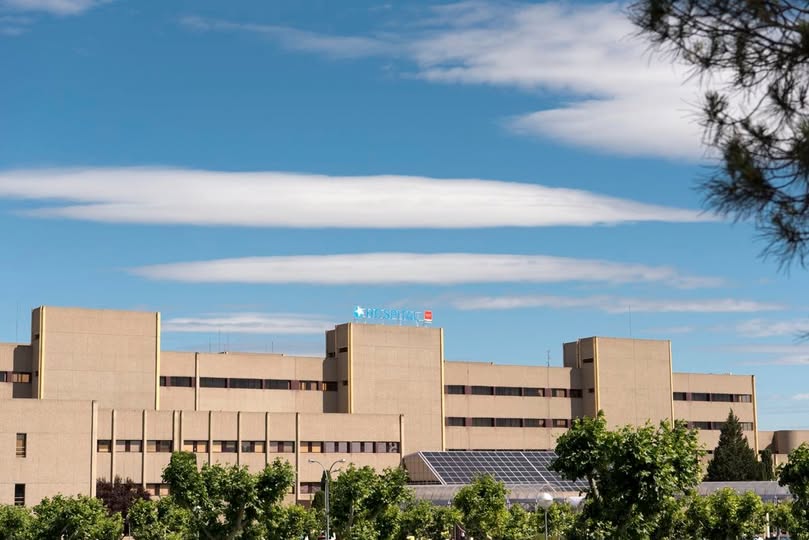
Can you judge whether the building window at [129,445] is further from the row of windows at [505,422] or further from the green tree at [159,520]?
the green tree at [159,520]

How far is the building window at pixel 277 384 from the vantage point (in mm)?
121812

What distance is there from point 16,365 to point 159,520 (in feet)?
148

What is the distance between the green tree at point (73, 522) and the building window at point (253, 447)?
46.5m

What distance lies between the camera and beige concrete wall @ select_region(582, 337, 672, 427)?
138000 millimetres

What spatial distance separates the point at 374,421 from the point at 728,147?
105618 mm

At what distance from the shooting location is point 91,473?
336ft

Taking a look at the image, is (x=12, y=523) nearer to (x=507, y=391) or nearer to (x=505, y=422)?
(x=505, y=422)

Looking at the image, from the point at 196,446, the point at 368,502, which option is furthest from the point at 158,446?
the point at 368,502

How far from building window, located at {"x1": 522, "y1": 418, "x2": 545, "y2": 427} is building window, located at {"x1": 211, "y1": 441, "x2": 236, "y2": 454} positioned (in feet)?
117

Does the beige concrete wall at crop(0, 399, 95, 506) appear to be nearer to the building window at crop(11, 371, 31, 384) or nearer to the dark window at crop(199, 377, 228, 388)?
the building window at crop(11, 371, 31, 384)

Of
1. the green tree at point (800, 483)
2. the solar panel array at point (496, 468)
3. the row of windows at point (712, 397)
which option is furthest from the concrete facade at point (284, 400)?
the green tree at point (800, 483)

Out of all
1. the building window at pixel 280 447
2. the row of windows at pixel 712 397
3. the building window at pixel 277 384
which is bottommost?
the building window at pixel 280 447

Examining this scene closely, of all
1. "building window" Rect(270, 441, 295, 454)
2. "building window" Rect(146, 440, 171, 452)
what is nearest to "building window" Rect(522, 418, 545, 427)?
"building window" Rect(270, 441, 295, 454)

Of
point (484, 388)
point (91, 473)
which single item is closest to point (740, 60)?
point (91, 473)
